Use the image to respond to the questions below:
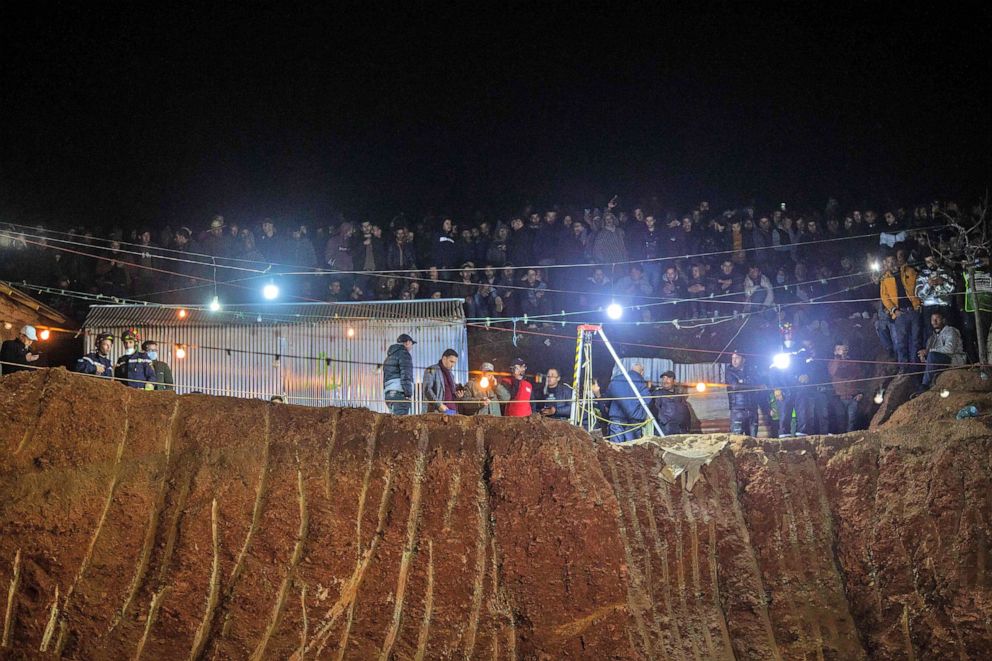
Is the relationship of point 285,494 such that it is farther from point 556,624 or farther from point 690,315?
point 690,315

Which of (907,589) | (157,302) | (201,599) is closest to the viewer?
(201,599)

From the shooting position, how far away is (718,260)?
17.1m

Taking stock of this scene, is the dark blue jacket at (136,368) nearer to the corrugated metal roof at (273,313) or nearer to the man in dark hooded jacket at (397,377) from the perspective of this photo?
the man in dark hooded jacket at (397,377)

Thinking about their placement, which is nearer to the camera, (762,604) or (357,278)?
(762,604)

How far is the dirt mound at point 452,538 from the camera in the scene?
690cm

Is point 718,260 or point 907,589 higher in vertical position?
point 718,260

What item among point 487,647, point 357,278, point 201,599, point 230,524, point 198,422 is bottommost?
point 487,647

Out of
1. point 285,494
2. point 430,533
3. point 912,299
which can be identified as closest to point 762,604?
point 430,533

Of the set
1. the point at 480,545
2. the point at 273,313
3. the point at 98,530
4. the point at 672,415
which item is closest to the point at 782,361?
the point at 672,415

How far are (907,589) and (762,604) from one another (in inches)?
59.3

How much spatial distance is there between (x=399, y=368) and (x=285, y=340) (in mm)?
4922

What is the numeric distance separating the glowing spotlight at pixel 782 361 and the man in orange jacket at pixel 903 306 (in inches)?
82.2

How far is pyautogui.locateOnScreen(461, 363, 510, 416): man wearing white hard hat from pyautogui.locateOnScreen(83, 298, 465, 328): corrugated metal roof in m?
2.71

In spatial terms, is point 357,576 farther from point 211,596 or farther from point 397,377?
point 397,377
